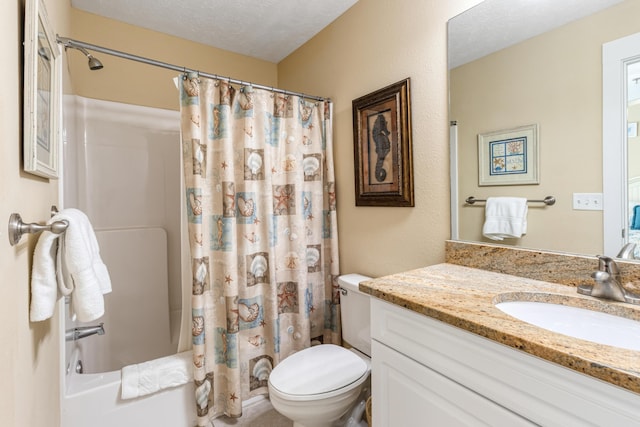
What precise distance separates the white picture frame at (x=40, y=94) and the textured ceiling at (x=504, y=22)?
147 cm

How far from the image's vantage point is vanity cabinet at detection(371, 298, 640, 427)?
0.59 meters

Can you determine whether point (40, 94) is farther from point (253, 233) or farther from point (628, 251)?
point (628, 251)

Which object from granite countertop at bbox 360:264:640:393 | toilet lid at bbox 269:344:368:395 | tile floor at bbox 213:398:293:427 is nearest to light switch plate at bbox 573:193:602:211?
granite countertop at bbox 360:264:640:393

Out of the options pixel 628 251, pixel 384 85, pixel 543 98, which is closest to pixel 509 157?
pixel 543 98

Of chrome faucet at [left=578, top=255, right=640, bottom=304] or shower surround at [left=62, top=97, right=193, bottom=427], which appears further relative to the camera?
shower surround at [left=62, top=97, right=193, bottom=427]

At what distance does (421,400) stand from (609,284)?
666 mm

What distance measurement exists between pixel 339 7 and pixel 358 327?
192 centimetres

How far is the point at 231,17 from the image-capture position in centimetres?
191

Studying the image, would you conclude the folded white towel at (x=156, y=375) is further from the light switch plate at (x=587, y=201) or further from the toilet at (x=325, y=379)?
the light switch plate at (x=587, y=201)

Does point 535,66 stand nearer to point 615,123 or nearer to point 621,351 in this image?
point 615,123

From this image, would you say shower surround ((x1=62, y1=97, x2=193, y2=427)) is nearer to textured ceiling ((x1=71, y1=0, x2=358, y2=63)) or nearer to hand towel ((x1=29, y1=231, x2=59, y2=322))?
textured ceiling ((x1=71, y1=0, x2=358, y2=63))

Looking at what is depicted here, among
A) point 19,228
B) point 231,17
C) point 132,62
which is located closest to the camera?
point 19,228

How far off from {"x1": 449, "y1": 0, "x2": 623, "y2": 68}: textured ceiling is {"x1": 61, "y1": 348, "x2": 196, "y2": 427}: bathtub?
6.85 ft

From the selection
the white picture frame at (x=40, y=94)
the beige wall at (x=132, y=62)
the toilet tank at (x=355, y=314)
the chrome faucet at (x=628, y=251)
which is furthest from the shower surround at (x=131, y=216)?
the chrome faucet at (x=628, y=251)
